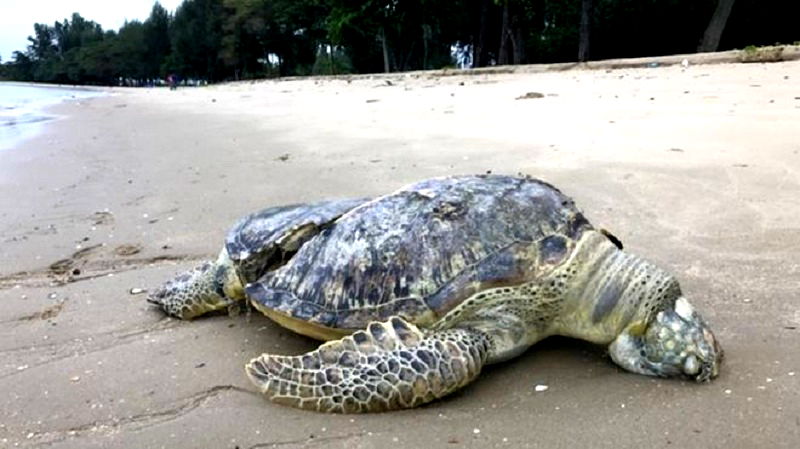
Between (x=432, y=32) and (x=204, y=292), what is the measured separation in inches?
1430

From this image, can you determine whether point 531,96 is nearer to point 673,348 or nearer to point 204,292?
point 204,292

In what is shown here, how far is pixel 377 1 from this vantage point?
30.0m

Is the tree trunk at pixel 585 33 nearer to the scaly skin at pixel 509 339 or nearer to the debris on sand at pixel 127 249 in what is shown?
the debris on sand at pixel 127 249

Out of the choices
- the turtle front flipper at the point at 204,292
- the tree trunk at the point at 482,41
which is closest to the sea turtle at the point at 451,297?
the turtle front flipper at the point at 204,292

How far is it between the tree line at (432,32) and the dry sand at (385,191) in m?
16.6

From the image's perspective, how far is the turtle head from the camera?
2246 mm

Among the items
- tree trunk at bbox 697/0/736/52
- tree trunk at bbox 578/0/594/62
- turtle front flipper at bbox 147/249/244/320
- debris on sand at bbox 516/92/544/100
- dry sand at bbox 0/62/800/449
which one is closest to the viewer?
dry sand at bbox 0/62/800/449

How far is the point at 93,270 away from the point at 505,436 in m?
2.83

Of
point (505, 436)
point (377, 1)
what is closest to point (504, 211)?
point (505, 436)

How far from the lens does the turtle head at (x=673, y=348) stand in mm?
2246

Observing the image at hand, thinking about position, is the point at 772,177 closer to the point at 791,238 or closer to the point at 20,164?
the point at 791,238

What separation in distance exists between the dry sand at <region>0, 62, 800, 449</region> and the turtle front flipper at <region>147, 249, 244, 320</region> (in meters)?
0.07

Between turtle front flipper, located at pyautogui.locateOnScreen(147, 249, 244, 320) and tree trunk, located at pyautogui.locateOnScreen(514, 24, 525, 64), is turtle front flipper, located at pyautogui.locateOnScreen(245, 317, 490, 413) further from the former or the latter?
tree trunk, located at pyautogui.locateOnScreen(514, 24, 525, 64)

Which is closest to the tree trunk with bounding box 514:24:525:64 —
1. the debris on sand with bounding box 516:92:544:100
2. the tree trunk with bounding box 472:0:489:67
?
the tree trunk with bounding box 472:0:489:67
